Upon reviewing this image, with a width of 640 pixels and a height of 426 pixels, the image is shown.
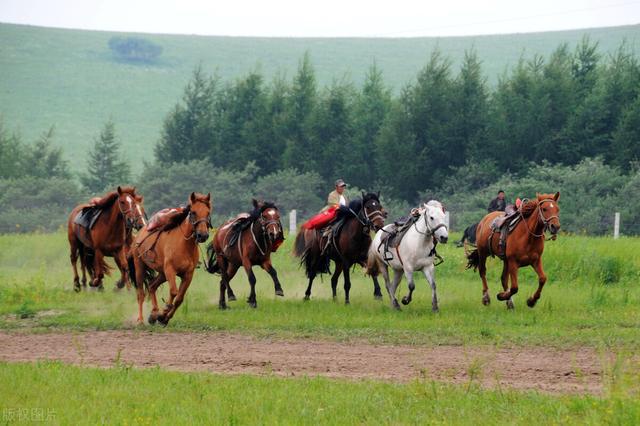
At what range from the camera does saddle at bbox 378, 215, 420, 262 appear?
18984 mm

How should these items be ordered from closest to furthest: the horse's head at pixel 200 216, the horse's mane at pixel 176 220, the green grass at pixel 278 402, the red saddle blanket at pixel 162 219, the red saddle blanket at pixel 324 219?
the green grass at pixel 278 402, the horse's head at pixel 200 216, the horse's mane at pixel 176 220, the red saddle blanket at pixel 162 219, the red saddle blanket at pixel 324 219

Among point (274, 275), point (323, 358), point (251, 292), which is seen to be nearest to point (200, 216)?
point (251, 292)

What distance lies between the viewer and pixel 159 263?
16875 millimetres

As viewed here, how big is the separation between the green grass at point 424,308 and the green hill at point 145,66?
228ft

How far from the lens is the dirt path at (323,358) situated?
11234mm

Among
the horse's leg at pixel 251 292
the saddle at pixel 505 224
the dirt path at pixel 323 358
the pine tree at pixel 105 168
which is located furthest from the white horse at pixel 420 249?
the pine tree at pixel 105 168

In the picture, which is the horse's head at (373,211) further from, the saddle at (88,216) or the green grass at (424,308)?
the saddle at (88,216)

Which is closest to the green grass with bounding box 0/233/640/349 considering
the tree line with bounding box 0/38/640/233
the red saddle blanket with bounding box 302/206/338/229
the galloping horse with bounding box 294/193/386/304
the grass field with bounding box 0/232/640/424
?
the grass field with bounding box 0/232/640/424

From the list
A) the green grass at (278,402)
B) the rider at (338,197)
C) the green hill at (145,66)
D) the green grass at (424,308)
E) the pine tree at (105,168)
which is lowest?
the green grass at (424,308)

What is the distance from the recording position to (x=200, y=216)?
1602cm

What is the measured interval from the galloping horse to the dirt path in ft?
17.2

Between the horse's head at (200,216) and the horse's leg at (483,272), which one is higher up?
the horse's head at (200,216)

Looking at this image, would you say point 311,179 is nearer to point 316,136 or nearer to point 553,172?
point 316,136

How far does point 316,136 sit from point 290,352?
124 feet
